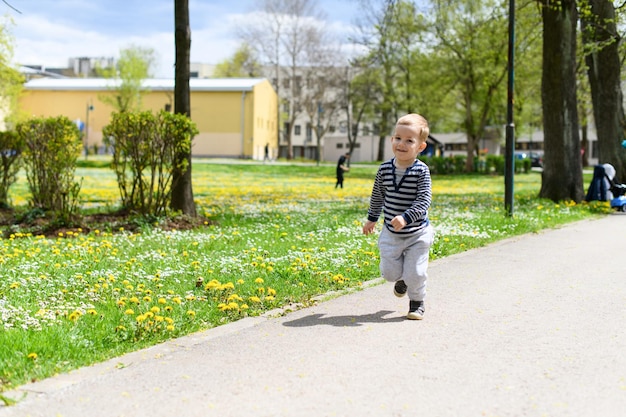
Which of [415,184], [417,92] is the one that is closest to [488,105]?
[417,92]

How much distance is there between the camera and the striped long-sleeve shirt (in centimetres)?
597

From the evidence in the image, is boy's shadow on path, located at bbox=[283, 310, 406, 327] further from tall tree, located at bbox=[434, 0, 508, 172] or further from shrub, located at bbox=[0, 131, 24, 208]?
tall tree, located at bbox=[434, 0, 508, 172]

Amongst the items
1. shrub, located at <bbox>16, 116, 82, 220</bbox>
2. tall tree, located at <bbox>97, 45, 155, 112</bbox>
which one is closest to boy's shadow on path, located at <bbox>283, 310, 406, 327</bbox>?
shrub, located at <bbox>16, 116, 82, 220</bbox>

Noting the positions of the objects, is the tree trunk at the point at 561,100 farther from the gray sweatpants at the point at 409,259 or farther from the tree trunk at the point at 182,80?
the gray sweatpants at the point at 409,259

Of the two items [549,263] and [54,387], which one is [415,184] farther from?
[549,263]

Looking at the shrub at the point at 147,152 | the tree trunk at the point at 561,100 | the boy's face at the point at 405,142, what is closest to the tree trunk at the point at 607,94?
the tree trunk at the point at 561,100

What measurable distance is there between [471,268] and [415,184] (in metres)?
3.11

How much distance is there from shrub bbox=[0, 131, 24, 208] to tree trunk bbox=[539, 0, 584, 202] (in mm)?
11814

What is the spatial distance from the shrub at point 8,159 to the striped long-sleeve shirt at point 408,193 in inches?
384

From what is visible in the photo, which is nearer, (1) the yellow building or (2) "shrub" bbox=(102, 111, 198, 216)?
(2) "shrub" bbox=(102, 111, 198, 216)

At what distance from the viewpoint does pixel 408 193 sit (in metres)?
6.06

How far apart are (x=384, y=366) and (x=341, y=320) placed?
4.46 feet

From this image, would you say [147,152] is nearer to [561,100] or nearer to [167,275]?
[167,275]

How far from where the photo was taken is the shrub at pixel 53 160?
12258 mm
